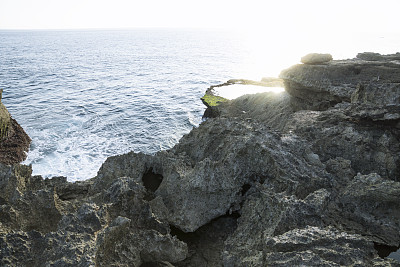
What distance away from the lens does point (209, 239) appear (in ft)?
31.2

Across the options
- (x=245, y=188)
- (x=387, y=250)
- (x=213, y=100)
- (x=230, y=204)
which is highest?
(x=245, y=188)

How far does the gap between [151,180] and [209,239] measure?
4.43 m

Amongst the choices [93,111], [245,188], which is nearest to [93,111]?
[93,111]

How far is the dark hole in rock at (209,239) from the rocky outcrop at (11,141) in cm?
2648

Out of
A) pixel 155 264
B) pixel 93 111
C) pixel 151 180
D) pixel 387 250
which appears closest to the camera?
pixel 155 264

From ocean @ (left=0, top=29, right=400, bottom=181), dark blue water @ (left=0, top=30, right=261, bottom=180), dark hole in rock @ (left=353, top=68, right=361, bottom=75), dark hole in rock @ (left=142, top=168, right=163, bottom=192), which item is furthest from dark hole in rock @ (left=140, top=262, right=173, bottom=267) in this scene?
dark hole in rock @ (left=353, top=68, right=361, bottom=75)

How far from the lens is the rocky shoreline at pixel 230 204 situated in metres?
6.50

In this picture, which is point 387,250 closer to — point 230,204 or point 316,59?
point 230,204

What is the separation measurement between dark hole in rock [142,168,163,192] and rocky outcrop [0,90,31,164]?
2271 centimetres

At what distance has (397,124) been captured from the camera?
13797 millimetres

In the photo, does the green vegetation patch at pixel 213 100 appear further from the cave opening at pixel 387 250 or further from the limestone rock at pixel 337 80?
the cave opening at pixel 387 250

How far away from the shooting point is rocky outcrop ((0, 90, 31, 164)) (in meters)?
28.3

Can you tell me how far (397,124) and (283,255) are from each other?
40.0 ft

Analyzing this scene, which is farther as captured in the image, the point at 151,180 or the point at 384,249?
the point at 151,180
